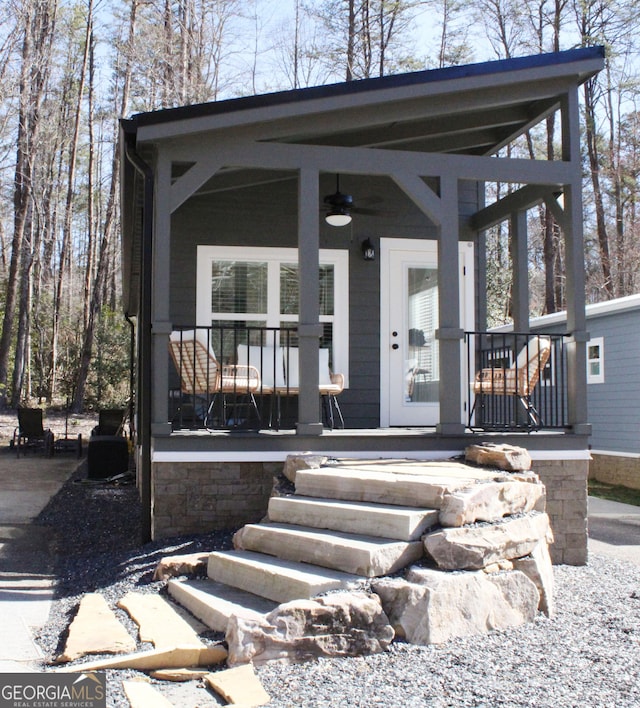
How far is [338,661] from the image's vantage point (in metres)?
3.10

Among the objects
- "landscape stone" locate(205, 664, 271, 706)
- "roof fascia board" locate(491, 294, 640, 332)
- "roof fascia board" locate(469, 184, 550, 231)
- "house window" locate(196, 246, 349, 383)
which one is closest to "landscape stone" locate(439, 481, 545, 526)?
"landscape stone" locate(205, 664, 271, 706)

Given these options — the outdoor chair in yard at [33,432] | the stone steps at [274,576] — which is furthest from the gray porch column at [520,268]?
the outdoor chair in yard at [33,432]

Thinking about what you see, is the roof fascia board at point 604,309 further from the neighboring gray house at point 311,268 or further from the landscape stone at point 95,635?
the landscape stone at point 95,635

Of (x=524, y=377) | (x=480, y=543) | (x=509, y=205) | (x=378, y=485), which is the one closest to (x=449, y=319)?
(x=524, y=377)

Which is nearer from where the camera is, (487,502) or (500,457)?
(487,502)

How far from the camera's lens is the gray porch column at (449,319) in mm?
5387

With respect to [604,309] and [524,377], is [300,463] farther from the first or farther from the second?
[604,309]

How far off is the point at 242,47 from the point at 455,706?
1905 cm

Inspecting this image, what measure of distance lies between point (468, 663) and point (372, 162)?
11.6ft

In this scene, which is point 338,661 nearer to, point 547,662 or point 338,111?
point 547,662

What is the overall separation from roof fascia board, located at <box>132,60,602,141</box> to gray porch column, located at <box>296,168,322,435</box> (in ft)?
1.46

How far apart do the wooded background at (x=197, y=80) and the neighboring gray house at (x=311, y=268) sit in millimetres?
10079

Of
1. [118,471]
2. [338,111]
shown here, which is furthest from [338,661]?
[118,471]

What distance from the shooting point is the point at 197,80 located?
704 inches
